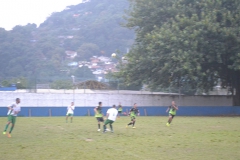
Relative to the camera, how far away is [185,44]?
134ft

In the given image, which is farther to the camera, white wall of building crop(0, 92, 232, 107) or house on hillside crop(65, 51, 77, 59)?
house on hillside crop(65, 51, 77, 59)

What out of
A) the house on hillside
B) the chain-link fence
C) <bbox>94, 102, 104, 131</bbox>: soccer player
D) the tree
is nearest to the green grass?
<bbox>94, 102, 104, 131</bbox>: soccer player

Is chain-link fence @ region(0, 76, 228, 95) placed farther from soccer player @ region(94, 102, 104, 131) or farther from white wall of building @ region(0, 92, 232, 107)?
soccer player @ region(94, 102, 104, 131)

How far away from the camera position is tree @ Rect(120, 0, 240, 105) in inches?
1602

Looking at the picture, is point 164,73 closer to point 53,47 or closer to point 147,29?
point 147,29

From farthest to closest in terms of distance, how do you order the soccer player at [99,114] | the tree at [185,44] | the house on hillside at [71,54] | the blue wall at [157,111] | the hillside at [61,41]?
the house on hillside at [71,54], the hillside at [61,41], the blue wall at [157,111], the tree at [185,44], the soccer player at [99,114]

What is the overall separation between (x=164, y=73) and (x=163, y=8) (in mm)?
7345

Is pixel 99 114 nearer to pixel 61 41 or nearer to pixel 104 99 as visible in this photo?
pixel 104 99

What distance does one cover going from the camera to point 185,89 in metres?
54.5

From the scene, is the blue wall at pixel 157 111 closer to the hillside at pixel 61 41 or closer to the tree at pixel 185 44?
the tree at pixel 185 44

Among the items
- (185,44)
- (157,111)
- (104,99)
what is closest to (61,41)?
(104,99)

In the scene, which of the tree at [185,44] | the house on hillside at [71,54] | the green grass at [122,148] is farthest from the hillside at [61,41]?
the green grass at [122,148]

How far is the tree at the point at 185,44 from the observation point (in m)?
40.7

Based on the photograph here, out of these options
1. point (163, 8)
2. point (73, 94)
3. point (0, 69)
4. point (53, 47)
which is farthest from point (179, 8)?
point (53, 47)
